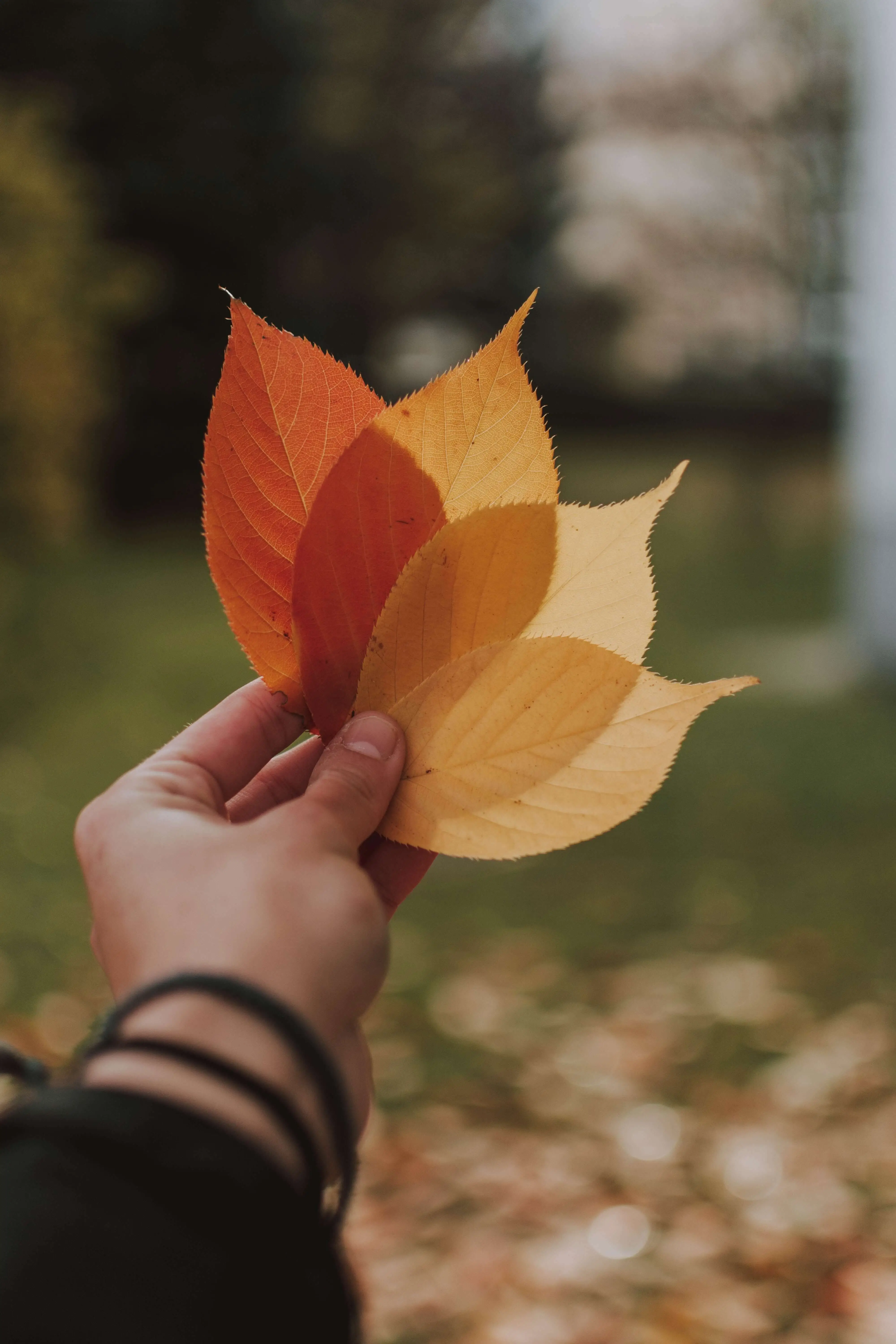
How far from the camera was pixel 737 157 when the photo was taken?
13.7 meters

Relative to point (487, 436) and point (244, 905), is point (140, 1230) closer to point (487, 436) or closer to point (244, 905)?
point (244, 905)

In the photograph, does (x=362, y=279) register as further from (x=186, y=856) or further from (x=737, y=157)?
(x=186, y=856)

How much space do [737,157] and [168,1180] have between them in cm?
1498

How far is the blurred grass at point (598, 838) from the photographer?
443 cm

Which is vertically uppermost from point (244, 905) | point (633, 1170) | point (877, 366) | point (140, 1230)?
point (877, 366)

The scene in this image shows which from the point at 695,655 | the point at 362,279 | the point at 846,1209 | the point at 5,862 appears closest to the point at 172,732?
the point at 5,862

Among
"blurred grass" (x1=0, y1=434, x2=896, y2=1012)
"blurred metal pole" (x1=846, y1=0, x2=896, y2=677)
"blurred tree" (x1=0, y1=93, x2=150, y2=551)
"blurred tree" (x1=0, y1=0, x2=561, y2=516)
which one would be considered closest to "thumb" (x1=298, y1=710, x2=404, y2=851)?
"blurred grass" (x1=0, y1=434, x2=896, y2=1012)

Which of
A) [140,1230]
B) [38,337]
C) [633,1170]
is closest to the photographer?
[140,1230]

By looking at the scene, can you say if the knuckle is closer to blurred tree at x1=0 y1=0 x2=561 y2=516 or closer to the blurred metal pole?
the blurred metal pole

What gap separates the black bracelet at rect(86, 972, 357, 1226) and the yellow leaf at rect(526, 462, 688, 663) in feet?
1.00

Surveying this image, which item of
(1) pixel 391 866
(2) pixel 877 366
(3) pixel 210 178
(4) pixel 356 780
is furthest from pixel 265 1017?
(3) pixel 210 178

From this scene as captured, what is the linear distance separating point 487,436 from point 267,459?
155mm

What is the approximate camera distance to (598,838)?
13.0 feet

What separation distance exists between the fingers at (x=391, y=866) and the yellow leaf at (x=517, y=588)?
159mm
